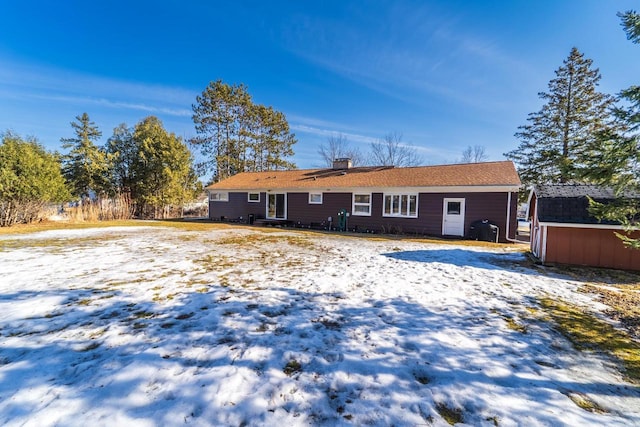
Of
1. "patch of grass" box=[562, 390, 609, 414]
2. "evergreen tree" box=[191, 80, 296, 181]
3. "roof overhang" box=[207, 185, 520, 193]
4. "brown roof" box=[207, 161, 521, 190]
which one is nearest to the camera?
"patch of grass" box=[562, 390, 609, 414]

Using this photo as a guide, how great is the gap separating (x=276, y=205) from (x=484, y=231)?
1183cm

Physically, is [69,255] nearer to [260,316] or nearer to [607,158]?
[260,316]

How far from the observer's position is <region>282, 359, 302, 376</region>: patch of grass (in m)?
2.26

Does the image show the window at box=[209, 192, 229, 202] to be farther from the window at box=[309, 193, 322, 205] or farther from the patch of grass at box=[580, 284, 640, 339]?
the patch of grass at box=[580, 284, 640, 339]

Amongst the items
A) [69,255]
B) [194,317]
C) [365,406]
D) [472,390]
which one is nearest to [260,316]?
[194,317]

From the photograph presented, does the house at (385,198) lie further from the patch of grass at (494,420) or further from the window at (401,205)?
the patch of grass at (494,420)

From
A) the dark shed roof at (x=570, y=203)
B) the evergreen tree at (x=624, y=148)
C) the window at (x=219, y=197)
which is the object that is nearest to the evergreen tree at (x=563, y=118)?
the dark shed roof at (x=570, y=203)

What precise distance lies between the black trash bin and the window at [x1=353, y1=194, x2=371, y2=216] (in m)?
4.92

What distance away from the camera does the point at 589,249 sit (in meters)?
6.39

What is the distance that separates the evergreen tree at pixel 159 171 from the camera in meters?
20.0

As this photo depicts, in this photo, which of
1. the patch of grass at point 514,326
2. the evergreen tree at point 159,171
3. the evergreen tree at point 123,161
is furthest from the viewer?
the evergreen tree at point 123,161

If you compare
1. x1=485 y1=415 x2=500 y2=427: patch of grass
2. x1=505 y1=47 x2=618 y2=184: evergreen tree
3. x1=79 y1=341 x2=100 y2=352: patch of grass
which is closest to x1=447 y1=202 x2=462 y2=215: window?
x1=505 y1=47 x2=618 y2=184: evergreen tree

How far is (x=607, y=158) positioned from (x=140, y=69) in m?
21.6

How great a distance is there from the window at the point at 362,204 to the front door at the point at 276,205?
15.5 ft
